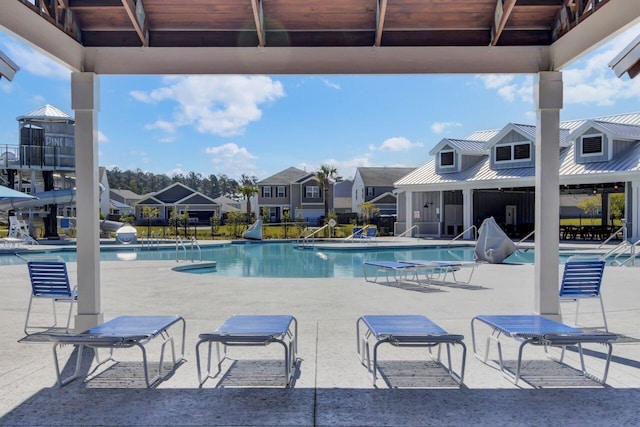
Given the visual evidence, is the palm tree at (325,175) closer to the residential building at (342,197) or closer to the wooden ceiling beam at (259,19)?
the residential building at (342,197)

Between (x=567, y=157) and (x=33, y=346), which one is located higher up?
(x=567, y=157)

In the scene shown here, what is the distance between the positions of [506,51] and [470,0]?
0.78 m

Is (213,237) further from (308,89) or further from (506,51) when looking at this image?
(506,51)

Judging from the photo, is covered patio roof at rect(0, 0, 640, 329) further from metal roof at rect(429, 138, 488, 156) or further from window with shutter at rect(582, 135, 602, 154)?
metal roof at rect(429, 138, 488, 156)

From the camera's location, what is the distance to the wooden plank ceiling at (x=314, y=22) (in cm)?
520

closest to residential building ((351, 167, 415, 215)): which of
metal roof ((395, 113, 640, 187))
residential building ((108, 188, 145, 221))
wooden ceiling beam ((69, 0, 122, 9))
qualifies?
metal roof ((395, 113, 640, 187))

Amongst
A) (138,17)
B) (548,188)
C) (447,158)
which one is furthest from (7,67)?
(447,158)

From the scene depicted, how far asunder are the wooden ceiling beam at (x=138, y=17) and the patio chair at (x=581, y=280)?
5.45 meters

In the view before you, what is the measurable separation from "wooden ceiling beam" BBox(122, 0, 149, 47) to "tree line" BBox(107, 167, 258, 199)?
8632 centimetres

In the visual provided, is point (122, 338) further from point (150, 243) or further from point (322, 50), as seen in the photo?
point (150, 243)

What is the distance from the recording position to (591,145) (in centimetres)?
2358

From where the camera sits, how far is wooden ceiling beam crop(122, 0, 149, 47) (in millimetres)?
4910

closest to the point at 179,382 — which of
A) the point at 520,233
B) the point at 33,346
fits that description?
the point at 33,346

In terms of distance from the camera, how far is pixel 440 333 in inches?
163
